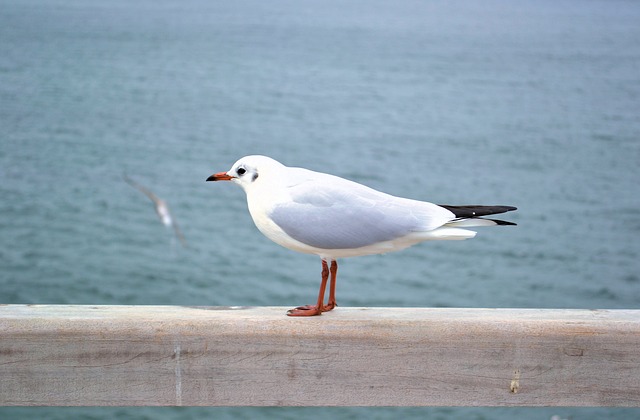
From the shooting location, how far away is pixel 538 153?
66.1 ft

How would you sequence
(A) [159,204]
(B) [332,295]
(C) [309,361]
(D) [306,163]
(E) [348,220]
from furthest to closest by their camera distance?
1. (D) [306,163]
2. (A) [159,204]
3. (B) [332,295]
4. (E) [348,220]
5. (C) [309,361]

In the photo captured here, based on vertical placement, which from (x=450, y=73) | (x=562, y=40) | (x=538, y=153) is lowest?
(x=538, y=153)

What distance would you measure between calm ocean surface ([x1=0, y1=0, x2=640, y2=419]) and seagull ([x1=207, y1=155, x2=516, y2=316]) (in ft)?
18.0

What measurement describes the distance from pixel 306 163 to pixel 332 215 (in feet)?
53.6

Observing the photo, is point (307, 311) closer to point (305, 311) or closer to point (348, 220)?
point (305, 311)

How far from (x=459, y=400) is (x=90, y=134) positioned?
65.5 ft

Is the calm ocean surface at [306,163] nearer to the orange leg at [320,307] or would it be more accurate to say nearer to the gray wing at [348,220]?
the orange leg at [320,307]

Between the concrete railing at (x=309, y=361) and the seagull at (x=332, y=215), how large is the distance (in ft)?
1.26

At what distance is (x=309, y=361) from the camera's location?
84.8 inches

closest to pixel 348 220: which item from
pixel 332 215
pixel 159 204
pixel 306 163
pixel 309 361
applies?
pixel 332 215

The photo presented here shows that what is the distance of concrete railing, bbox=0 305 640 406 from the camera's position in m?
2.10

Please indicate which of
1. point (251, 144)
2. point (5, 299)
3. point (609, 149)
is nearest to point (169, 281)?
point (5, 299)

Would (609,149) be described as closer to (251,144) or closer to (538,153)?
(538,153)

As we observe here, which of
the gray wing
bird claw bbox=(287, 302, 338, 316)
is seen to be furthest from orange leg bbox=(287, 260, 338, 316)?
the gray wing
